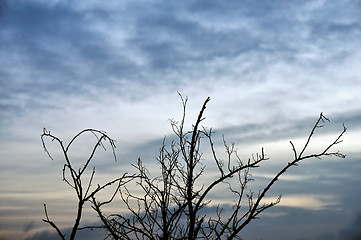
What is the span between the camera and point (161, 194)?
26.4 ft

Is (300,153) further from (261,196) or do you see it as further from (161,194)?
(161,194)

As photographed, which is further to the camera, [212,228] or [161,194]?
[161,194]

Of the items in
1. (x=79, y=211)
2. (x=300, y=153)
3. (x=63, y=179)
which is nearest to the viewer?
(x=79, y=211)

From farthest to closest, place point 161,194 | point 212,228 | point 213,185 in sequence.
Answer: point 161,194
point 212,228
point 213,185

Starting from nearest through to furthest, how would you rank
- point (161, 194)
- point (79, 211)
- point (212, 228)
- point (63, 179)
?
point (79, 211) < point (63, 179) < point (212, 228) < point (161, 194)

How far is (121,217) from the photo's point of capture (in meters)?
7.52

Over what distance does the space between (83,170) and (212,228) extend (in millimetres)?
3153

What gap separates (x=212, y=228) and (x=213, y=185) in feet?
Result: 4.65

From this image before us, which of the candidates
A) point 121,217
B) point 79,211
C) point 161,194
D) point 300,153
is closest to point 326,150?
point 300,153

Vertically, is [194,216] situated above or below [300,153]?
below

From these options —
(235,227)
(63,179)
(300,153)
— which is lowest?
(235,227)

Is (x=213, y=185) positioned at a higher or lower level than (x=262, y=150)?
lower

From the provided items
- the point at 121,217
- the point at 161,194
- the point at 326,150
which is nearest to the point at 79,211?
the point at 121,217

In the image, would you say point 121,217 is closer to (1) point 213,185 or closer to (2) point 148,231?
(2) point 148,231
